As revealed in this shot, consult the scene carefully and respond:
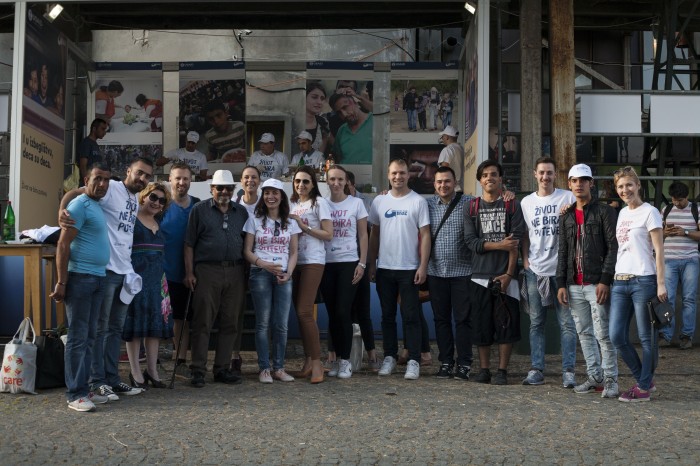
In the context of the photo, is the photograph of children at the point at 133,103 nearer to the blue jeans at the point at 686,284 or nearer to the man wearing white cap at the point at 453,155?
the man wearing white cap at the point at 453,155

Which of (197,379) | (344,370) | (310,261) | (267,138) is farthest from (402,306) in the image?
(267,138)

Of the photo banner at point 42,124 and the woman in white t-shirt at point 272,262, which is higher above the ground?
the photo banner at point 42,124

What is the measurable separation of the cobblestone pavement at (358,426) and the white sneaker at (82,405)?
0.23ft

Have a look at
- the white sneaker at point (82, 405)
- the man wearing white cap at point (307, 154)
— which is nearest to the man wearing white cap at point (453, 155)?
the man wearing white cap at point (307, 154)

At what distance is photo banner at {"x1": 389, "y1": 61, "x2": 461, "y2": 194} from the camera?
15219 mm

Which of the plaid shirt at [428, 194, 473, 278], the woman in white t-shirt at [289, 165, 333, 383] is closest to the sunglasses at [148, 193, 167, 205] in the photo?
the woman in white t-shirt at [289, 165, 333, 383]

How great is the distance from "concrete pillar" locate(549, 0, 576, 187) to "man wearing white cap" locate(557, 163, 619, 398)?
4.07 m

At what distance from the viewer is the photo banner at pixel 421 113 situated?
49.9ft

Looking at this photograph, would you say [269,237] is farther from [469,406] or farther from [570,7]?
[570,7]

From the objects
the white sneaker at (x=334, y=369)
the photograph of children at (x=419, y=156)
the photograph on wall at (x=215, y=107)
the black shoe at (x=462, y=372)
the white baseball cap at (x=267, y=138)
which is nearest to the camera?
the black shoe at (x=462, y=372)

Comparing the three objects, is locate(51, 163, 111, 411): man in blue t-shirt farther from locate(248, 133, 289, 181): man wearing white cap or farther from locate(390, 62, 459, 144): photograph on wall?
locate(390, 62, 459, 144): photograph on wall

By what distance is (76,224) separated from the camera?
692 centimetres

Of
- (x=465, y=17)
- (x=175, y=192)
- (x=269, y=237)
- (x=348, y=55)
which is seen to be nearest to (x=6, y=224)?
(x=175, y=192)

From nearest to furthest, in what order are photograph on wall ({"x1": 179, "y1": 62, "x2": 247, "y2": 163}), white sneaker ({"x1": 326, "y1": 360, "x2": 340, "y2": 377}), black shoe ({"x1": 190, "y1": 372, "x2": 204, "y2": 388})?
black shoe ({"x1": 190, "y1": 372, "x2": 204, "y2": 388})
white sneaker ({"x1": 326, "y1": 360, "x2": 340, "y2": 377})
photograph on wall ({"x1": 179, "y1": 62, "x2": 247, "y2": 163})
